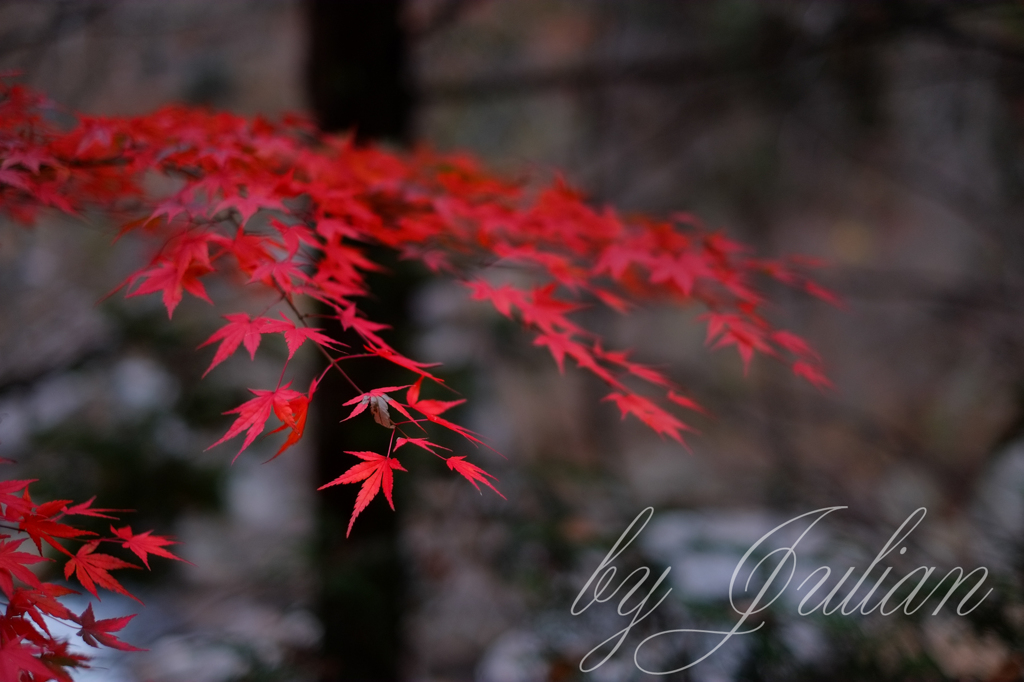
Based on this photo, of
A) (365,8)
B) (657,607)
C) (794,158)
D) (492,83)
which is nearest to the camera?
Answer: (657,607)

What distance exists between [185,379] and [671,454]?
540 centimetres

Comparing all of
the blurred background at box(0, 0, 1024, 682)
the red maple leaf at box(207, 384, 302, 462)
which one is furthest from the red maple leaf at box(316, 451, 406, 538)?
the blurred background at box(0, 0, 1024, 682)

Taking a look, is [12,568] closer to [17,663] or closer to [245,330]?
[17,663]

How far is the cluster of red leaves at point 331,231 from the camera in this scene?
1.00 metres

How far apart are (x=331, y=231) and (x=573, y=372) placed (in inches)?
210

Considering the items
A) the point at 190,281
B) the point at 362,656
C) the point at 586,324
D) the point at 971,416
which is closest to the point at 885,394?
the point at 971,416

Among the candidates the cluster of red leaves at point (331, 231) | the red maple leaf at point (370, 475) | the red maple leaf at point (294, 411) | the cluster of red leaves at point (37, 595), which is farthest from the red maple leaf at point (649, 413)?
the cluster of red leaves at point (37, 595)

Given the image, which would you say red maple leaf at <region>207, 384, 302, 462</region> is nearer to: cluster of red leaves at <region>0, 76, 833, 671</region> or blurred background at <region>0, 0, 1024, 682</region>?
cluster of red leaves at <region>0, 76, 833, 671</region>

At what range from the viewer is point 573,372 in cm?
639

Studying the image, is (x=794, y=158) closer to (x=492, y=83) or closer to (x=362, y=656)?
(x=492, y=83)

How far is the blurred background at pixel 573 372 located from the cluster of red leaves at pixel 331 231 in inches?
10.2

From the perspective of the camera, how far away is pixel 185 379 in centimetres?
355

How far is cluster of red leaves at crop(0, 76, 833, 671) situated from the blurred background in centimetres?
26

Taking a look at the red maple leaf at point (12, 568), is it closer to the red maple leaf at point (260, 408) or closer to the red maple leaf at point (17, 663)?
the red maple leaf at point (17, 663)
